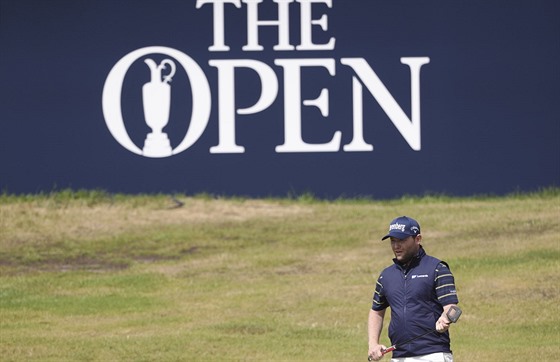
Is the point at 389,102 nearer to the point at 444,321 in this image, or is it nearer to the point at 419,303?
the point at 419,303

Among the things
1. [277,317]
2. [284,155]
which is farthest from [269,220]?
[277,317]

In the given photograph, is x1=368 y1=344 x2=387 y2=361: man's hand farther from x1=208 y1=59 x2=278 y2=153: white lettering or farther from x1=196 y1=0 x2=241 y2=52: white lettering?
x1=196 y1=0 x2=241 y2=52: white lettering

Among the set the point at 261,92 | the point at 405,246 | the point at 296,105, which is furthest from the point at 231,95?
the point at 405,246

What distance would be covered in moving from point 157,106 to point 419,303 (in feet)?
51.3

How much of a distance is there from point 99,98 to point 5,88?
1768 mm

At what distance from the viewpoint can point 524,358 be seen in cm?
1330

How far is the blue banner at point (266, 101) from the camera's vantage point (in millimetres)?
23859

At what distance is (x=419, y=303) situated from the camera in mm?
8812

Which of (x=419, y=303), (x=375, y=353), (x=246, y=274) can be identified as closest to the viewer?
(x=375, y=353)

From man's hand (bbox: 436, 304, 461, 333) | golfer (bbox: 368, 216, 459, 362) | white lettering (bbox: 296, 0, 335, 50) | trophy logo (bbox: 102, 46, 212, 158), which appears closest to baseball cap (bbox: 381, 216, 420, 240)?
golfer (bbox: 368, 216, 459, 362)

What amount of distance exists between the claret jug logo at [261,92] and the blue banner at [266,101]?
0.03 meters

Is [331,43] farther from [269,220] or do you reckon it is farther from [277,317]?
[277,317]

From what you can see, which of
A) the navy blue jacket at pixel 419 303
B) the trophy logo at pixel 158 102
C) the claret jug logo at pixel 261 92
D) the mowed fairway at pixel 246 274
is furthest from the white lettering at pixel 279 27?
the navy blue jacket at pixel 419 303

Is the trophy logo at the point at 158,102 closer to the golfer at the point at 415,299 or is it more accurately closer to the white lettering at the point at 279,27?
the white lettering at the point at 279,27
